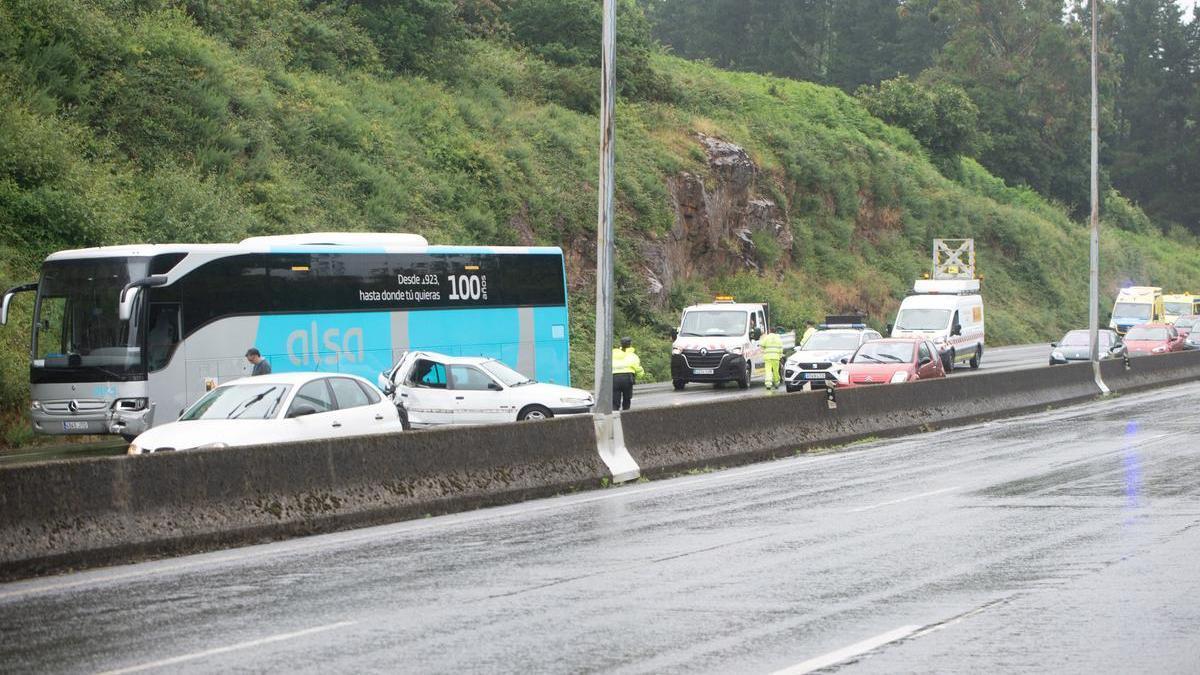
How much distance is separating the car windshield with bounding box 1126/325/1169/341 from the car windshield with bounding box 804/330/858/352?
696 inches

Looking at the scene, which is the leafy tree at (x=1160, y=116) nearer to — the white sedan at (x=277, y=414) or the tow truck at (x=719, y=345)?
the tow truck at (x=719, y=345)

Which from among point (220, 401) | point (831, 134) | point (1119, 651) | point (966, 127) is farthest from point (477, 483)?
point (966, 127)

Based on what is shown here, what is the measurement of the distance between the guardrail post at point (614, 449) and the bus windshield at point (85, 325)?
28.5ft

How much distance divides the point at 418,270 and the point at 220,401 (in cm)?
1180

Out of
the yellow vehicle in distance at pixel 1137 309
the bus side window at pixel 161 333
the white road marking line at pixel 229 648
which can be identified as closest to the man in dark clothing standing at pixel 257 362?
the bus side window at pixel 161 333

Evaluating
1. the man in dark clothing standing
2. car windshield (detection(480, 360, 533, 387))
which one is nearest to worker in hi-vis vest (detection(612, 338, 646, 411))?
car windshield (detection(480, 360, 533, 387))

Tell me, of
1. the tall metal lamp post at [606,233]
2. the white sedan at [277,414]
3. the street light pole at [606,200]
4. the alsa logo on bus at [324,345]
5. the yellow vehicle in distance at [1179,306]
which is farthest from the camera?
the yellow vehicle in distance at [1179,306]

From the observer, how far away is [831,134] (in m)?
76.8

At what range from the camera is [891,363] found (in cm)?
3347

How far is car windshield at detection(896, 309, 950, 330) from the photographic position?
158 ft

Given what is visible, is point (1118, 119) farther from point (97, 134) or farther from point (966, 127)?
point (97, 134)

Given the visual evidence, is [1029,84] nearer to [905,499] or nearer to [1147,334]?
[1147,334]

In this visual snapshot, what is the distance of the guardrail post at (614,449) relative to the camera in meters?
19.6

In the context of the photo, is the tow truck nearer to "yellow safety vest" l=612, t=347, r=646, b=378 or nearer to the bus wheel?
"yellow safety vest" l=612, t=347, r=646, b=378
